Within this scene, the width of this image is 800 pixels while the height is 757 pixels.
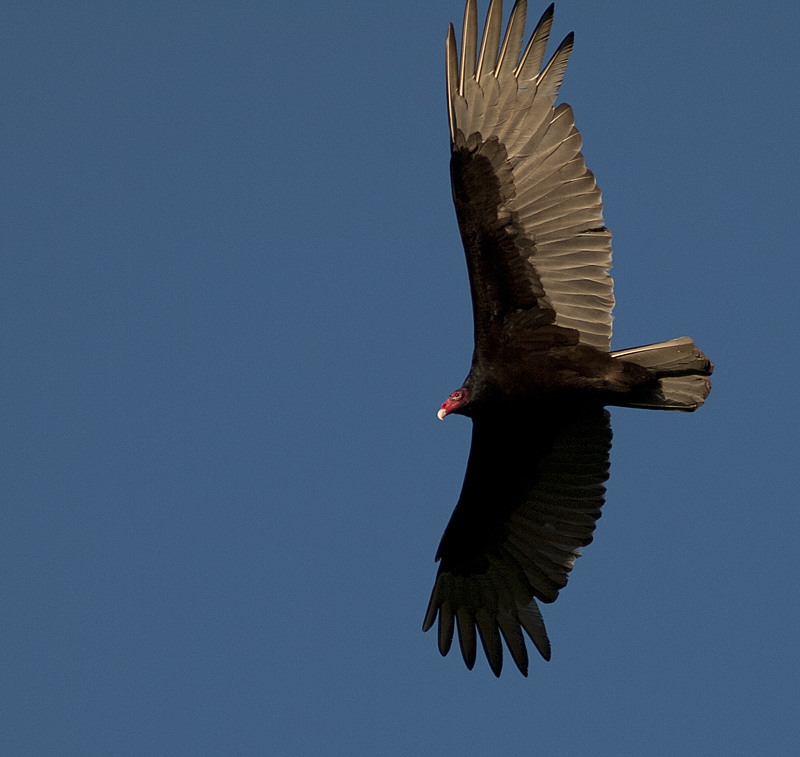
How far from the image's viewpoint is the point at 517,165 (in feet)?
21.3

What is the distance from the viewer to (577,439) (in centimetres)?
716

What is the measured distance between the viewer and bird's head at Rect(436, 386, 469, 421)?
6883mm

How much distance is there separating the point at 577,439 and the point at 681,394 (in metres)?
0.84

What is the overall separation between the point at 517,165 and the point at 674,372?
1.59 m

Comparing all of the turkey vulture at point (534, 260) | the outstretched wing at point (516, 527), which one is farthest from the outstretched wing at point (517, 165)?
the outstretched wing at point (516, 527)

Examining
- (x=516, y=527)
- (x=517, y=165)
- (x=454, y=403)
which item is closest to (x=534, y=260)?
(x=517, y=165)

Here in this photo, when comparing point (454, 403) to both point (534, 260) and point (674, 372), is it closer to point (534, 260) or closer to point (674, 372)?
point (534, 260)

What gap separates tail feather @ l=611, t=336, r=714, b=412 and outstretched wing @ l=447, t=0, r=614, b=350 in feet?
1.78

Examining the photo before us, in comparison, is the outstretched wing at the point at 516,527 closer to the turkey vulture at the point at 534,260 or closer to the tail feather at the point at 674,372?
the turkey vulture at the point at 534,260

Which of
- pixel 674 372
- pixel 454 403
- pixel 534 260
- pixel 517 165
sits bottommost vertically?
pixel 454 403

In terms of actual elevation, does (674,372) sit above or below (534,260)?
below

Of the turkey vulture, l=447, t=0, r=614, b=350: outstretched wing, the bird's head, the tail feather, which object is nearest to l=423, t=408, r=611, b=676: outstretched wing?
the turkey vulture

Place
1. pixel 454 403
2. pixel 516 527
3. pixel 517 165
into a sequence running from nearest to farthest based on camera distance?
pixel 517 165 → pixel 454 403 → pixel 516 527

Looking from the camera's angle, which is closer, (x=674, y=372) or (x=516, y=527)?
(x=674, y=372)
